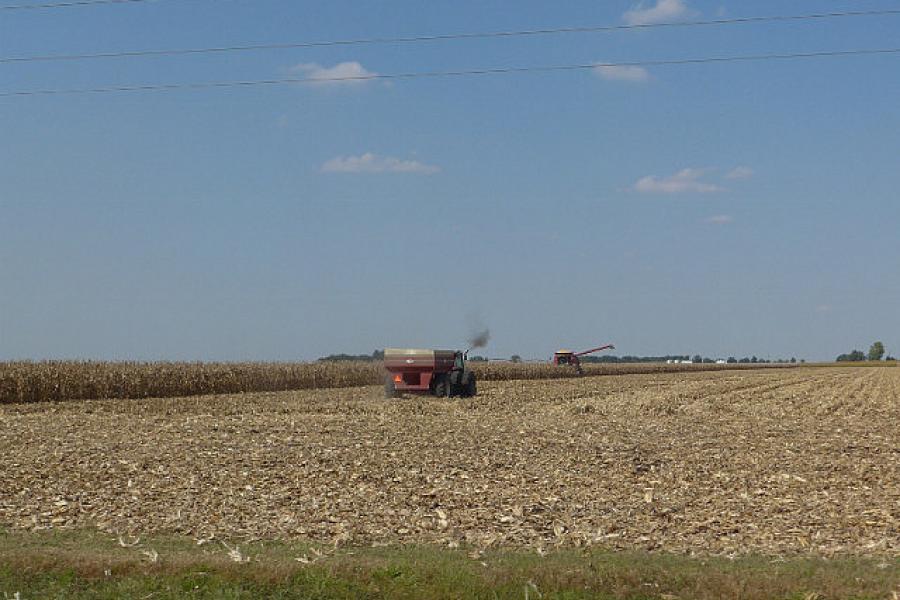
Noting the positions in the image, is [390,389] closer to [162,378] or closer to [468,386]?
[468,386]

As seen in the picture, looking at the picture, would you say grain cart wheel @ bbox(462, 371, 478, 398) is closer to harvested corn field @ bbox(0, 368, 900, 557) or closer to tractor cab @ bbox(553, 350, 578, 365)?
harvested corn field @ bbox(0, 368, 900, 557)

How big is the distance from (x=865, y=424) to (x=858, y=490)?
13.5 meters

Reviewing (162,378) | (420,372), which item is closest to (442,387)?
(420,372)

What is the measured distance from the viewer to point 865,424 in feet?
101

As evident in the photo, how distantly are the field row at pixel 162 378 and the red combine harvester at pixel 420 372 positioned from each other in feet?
43.2

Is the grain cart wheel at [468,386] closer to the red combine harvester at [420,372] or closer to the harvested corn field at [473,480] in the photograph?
the red combine harvester at [420,372]

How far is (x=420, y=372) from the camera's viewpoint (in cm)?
4212

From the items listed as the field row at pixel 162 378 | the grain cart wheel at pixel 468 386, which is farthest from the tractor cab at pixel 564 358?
the grain cart wheel at pixel 468 386

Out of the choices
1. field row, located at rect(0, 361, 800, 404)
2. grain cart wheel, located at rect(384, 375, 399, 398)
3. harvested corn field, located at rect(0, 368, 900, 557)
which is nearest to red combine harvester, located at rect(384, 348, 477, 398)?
grain cart wheel, located at rect(384, 375, 399, 398)

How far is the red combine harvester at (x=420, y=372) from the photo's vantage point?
138 ft

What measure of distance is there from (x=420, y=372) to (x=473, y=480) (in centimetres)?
2366

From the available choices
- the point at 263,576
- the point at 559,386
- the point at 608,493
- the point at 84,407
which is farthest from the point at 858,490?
the point at 559,386

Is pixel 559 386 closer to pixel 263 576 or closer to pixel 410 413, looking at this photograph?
pixel 410 413

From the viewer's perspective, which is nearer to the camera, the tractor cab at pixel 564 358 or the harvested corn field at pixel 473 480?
the harvested corn field at pixel 473 480
